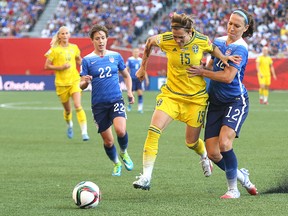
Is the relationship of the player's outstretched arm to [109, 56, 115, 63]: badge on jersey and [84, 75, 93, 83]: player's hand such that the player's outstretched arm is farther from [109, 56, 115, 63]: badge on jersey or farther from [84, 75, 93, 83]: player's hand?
[109, 56, 115, 63]: badge on jersey

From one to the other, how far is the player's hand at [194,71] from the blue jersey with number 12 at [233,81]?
0.21 m

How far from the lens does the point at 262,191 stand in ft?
35.5

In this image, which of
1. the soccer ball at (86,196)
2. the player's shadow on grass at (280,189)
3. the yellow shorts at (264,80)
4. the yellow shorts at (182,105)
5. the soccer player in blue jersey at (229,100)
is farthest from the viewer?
the yellow shorts at (264,80)

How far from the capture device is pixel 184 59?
10.3 meters

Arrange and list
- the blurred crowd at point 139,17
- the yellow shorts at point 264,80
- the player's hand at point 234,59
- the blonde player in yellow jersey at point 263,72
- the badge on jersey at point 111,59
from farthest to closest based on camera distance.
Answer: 1. the blurred crowd at point 139,17
2. the blonde player in yellow jersey at point 263,72
3. the yellow shorts at point 264,80
4. the badge on jersey at point 111,59
5. the player's hand at point 234,59

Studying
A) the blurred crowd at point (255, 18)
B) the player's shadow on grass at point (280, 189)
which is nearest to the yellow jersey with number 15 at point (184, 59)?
the player's shadow on grass at point (280, 189)

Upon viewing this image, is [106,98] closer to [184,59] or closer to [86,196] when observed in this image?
[184,59]

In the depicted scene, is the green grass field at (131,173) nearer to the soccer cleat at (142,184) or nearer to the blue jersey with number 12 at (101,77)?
the soccer cleat at (142,184)

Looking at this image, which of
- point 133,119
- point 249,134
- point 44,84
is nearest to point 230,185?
point 249,134

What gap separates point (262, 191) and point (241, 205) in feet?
5.07

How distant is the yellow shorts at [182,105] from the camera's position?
1043 centimetres

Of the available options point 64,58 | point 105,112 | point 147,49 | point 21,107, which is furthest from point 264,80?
point 147,49

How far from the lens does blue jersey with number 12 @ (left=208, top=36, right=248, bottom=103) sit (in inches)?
393

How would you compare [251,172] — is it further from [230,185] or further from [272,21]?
[272,21]
